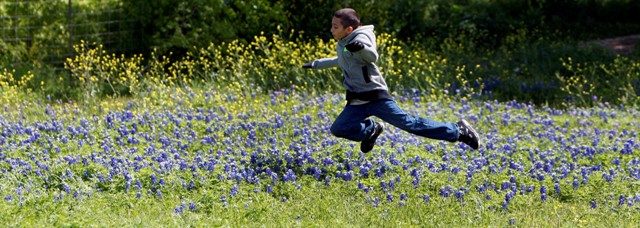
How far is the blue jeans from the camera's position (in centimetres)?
705

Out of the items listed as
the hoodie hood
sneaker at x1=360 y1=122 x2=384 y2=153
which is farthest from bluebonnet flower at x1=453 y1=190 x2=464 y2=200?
the hoodie hood

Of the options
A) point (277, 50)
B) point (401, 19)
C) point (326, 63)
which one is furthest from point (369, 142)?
point (401, 19)

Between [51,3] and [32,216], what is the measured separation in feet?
21.7

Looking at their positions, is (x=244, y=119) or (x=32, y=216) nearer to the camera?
(x=32, y=216)

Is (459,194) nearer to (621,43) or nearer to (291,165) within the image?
(291,165)

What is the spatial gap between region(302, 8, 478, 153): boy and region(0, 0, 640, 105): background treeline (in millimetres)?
2823

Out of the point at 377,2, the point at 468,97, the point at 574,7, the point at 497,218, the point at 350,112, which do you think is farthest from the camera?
the point at 574,7

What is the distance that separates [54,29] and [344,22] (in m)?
6.02

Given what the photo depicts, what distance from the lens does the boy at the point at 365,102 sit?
22.6 ft

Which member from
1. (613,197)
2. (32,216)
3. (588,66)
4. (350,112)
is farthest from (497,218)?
(588,66)

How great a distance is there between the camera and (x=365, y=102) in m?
7.07

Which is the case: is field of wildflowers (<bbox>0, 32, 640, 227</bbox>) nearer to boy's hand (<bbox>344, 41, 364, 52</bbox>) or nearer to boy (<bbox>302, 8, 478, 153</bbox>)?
boy (<bbox>302, 8, 478, 153</bbox>)

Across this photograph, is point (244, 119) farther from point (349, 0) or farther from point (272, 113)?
point (349, 0)

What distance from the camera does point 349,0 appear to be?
12.4m
